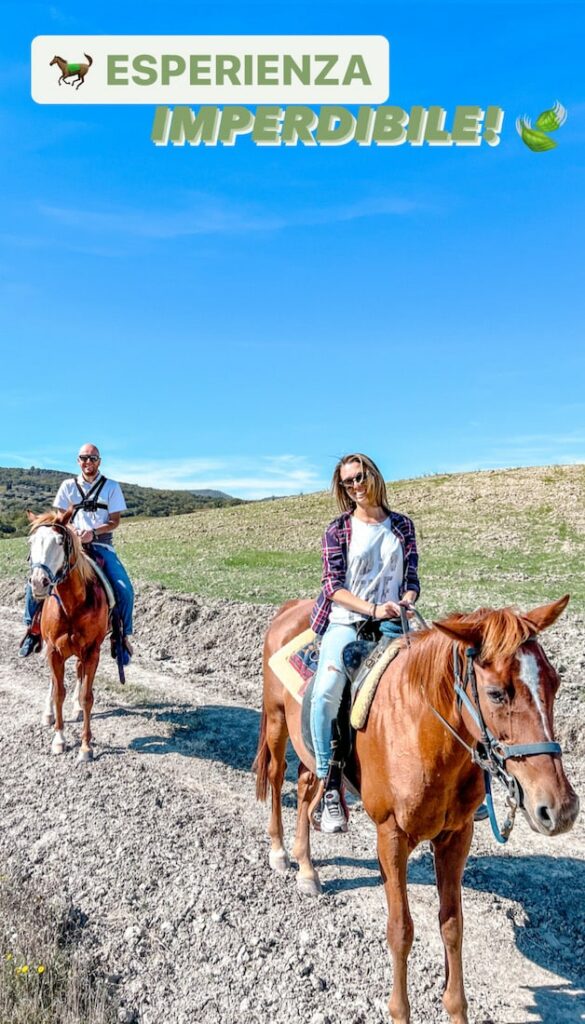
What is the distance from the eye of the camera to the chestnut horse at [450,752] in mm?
3379

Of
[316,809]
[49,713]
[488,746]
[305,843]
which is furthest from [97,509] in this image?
[488,746]

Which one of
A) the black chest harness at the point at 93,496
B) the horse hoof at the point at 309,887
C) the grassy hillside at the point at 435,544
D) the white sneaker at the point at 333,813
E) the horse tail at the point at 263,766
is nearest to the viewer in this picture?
the white sneaker at the point at 333,813

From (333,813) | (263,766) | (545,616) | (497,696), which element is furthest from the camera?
(263,766)

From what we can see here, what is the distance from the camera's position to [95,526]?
1009 cm

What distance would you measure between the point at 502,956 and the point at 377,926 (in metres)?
0.91

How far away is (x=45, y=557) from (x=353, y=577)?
4.83 m

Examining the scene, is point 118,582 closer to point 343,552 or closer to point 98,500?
point 98,500

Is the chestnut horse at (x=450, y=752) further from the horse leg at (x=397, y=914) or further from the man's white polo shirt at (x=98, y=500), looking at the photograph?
the man's white polo shirt at (x=98, y=500)

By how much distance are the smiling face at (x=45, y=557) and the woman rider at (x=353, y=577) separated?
14.8 feet

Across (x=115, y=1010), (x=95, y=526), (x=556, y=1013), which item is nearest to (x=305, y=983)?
(x=115, y=1010)

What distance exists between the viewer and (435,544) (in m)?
30.9

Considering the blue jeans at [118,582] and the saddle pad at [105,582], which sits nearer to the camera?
the saddle pad at [105,582]

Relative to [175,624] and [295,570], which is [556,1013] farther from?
[295,570]

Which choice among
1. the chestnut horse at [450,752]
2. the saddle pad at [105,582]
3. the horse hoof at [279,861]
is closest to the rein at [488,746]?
the chestnut horse at [450,752]
